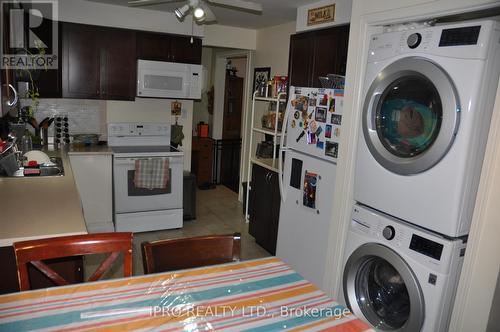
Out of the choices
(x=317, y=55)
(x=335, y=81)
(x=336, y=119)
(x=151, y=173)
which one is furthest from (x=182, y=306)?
(x=151, y=173)

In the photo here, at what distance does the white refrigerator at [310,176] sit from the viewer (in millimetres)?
2574

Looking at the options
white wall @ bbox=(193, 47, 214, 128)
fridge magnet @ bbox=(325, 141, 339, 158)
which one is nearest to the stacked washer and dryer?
fridge magnet @ bbox=(325, 141, 339, 158)

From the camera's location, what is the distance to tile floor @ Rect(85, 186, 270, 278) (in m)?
3.48

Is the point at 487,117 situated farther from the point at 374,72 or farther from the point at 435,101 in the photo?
the point at 374,72

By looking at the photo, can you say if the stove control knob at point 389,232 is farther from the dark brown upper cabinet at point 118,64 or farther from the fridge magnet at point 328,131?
the dark brown upper cabinet at point 118,64

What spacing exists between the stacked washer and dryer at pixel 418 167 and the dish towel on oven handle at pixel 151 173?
235cm

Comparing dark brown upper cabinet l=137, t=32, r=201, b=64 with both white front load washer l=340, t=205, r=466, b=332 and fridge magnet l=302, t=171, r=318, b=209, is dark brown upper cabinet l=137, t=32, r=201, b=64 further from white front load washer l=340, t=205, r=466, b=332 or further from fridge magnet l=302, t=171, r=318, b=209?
white front load washer l=340, t=205, r=466, b=332

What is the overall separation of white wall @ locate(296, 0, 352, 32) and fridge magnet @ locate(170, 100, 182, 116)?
5.83 ft

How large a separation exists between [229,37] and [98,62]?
66.9 inches

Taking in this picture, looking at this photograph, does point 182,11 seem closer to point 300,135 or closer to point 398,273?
point 300,135

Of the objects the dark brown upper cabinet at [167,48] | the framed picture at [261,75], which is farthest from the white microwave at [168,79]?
the framed picture at [261,75]

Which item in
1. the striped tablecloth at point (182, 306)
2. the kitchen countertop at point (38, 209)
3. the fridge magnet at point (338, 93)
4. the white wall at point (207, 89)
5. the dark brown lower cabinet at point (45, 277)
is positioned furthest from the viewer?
the white wall at point (207, 89)

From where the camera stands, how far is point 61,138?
4273mm

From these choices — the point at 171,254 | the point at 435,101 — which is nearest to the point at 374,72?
the point at 435,101
